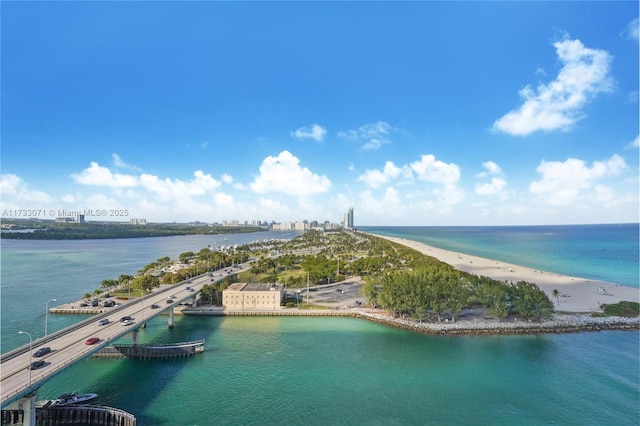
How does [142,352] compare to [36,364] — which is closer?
[36,364]

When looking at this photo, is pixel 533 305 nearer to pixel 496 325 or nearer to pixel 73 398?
pixel 496 325

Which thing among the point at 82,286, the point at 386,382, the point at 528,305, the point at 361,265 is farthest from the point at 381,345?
the point at 82,286

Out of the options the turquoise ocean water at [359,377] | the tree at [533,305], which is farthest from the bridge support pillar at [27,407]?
the tree at [533,305]

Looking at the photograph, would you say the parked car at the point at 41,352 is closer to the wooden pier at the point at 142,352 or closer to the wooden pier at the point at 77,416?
the wooden pier at the point at 77,416

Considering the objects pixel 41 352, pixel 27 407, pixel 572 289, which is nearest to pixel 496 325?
pixel 572 289

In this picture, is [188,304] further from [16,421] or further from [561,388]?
→ [561,388]

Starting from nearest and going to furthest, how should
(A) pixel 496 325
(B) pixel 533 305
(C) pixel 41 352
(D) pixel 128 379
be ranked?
(C) pixel 41 352, (D) pixel 128 379, (A) pixel 496 325, (B) pixel 533 305
